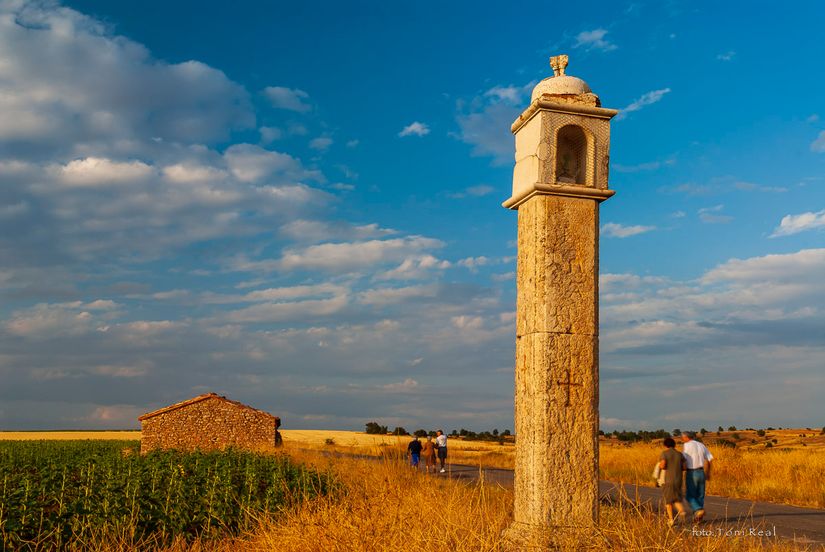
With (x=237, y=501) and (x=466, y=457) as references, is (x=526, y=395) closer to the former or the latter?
(x=237, y=501)

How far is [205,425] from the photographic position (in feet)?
107

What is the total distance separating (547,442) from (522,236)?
7.00ft

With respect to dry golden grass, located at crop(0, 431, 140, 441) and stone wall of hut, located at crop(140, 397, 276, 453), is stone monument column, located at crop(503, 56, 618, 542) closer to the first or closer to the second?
stone wall of hut, located at crop(140, 397, 276, 453)

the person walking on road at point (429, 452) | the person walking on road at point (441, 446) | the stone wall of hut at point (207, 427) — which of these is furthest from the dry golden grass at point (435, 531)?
the stone wall of hut at point (207, 427)

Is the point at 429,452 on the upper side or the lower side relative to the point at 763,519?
upper

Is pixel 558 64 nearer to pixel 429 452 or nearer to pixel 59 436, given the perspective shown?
pixel 429 452

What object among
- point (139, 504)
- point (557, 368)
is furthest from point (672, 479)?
point (139, 504)

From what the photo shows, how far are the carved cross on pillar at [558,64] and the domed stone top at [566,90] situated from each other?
0.11 m

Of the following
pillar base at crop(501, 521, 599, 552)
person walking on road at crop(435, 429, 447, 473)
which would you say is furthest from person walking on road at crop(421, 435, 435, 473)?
pillar base at crop(501, 521, 599, 552)

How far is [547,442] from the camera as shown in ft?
23.9

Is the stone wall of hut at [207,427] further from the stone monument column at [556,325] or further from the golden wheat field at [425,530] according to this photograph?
the stone monument column at [556,325]

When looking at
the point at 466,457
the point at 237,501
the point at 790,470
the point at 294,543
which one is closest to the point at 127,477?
the point at 237,501

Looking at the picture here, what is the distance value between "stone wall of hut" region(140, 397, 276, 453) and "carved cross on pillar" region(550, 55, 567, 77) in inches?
1045

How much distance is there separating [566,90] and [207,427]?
27.9 metres
